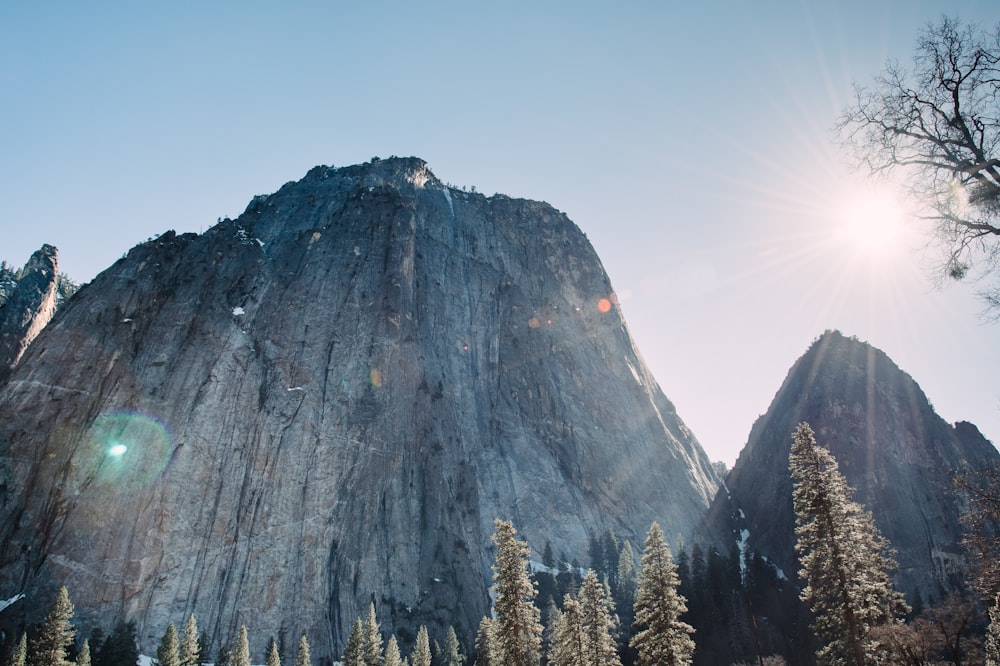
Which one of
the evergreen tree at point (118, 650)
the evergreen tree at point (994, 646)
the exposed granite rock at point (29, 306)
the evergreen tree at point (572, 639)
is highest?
the exposed granite rock at point (29, 306)

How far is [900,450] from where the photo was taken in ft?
279

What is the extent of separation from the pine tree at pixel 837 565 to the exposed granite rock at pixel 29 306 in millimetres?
98853

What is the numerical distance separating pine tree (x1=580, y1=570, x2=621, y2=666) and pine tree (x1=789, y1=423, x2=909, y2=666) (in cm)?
872

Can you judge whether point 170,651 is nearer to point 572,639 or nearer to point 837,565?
point 572,639

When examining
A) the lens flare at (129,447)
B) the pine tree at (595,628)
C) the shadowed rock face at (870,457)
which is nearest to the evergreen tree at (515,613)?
the pine tree at (595,628)

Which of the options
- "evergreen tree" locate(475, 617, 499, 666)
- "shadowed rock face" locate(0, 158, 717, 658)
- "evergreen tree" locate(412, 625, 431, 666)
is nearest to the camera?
"evergreen tree" locate(475, 617, 499, 666)

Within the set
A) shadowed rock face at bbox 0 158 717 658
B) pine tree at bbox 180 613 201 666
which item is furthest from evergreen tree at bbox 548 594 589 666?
shadowed rock face at bbox 0 158 717 658

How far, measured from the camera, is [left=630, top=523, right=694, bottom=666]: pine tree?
89.8 ft

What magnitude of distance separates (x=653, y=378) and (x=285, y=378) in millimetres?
79543

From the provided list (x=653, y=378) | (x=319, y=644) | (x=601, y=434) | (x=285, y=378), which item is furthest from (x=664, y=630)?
(x=653, y=378)

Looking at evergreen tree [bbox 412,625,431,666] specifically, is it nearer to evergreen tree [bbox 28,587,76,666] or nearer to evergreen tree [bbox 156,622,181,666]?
evergreen tree [bbox 156,622,181,666]

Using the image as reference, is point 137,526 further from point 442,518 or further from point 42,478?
point 442,518

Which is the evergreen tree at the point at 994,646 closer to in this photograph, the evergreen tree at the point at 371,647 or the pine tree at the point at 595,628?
the pine tree at the point at 595,628

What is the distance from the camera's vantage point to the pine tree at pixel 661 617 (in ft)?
89.8
